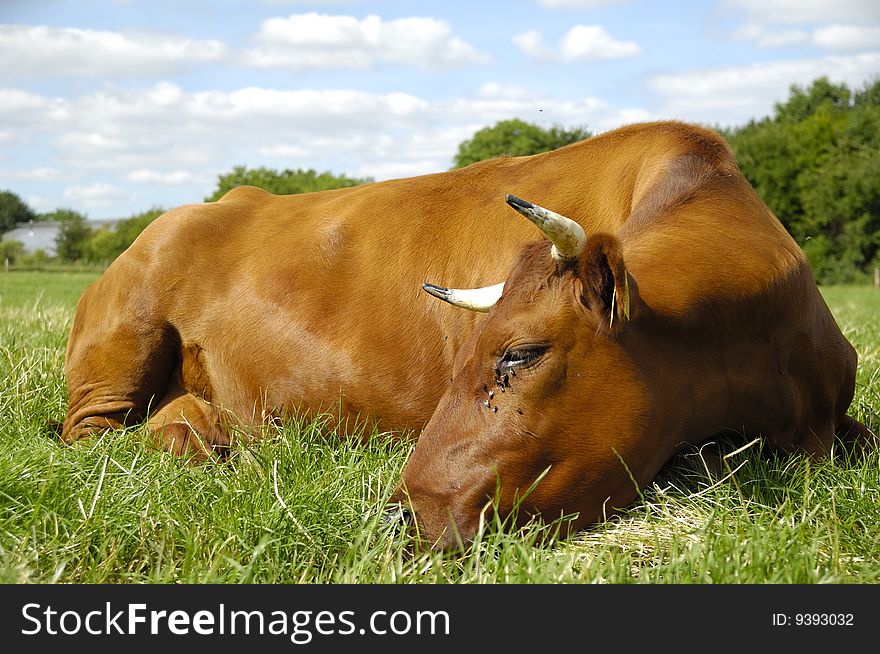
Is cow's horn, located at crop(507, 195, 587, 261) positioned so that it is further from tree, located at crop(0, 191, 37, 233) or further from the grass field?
tree, located at crop(0, 191, 37, 233)

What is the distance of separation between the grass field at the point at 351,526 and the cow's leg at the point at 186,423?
72 centimetres

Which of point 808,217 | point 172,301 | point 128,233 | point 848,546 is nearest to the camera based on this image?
point 848,546

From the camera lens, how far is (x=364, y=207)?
5.47 metres

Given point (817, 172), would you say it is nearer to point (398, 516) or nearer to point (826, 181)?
point (826, 181)

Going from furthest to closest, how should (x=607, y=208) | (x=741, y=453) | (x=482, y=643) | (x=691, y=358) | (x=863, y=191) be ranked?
(x=863, y=191), (x=607, y=208), (x=741, y=453), (x=691, y=358), (x=482, y=643)

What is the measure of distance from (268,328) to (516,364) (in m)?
2.31

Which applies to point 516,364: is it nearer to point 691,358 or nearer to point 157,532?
point 691,358

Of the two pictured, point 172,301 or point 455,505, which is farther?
point 172,301

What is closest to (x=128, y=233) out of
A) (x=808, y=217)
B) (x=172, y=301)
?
(x=808, y=217)

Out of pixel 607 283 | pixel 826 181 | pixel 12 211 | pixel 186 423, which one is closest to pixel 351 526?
pixel 607 283

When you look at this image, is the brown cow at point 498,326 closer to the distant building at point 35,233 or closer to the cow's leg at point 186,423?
the cow's leg at point 186,423

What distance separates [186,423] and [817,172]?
58127 mm

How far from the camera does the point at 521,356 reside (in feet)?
10.8

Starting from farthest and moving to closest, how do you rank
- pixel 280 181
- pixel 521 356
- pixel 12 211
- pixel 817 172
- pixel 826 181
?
1. pixel 12 211
2. pixel 280 181
3. pixel 817 172
4. pixel 826 181
5. pixel 521 356
